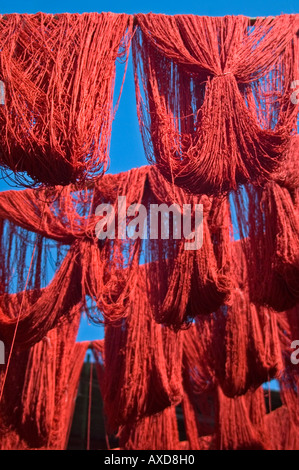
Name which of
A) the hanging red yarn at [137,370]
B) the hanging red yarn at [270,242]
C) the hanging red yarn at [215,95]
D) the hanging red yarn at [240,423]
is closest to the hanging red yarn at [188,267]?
the hanging red yarn at [270,242]

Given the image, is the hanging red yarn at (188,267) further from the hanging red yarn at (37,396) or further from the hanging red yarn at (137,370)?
the hanging red yarn at (37,396)

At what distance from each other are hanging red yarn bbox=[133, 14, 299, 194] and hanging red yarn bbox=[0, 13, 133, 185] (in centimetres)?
29

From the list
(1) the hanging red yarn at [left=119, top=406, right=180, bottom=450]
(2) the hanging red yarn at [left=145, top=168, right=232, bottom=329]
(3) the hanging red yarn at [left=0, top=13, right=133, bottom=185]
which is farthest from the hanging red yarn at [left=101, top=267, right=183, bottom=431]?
(3) the hanging red yarn at [left=0, top=13, right=133, bottom=185]

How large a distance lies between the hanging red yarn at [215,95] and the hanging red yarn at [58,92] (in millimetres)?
287

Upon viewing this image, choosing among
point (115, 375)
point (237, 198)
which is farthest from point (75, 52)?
point (115, 375)

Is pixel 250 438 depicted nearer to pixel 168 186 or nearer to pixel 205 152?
pixel 168 186

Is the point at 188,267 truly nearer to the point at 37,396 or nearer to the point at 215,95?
the point at 215,95

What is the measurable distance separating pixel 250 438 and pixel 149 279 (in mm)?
2878

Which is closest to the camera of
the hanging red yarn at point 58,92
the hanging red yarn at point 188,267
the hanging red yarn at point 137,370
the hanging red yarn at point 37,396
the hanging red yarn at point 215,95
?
the hanging red yarn at point 58,92

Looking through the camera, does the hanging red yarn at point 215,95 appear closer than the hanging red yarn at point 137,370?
Yes

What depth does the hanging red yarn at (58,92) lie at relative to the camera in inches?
134

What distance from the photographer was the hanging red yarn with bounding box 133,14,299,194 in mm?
3807

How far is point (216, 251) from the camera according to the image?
478 centimetres
